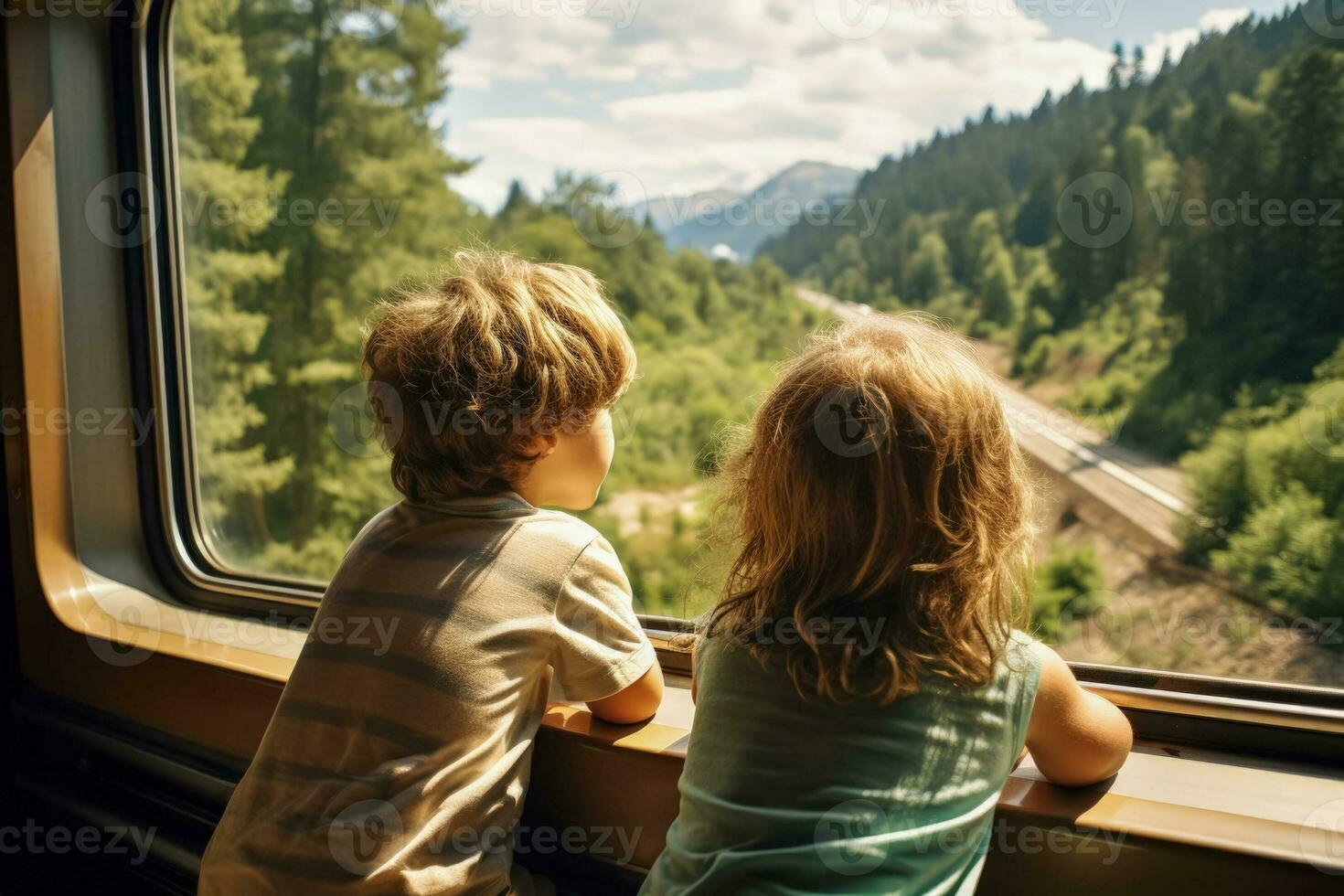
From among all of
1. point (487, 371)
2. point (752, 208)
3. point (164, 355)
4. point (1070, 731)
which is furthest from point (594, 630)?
point (164, 355)

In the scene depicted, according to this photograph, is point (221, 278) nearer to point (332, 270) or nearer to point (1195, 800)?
point (1195, 800)

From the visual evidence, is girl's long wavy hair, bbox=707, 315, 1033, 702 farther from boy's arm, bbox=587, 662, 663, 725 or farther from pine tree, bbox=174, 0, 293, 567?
pine tree, bbox=174, 0, 293, 567

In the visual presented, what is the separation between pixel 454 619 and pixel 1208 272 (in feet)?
4.42

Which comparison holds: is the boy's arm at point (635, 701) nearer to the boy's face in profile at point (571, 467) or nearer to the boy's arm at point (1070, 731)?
the boy's face in profile at point (571, 467)

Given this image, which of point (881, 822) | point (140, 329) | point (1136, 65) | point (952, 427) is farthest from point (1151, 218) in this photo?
point (140, 329)

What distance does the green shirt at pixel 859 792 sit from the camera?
0.79 meters

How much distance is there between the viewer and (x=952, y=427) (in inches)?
33.0

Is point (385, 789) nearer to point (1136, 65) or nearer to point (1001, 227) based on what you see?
point (1136, 65)

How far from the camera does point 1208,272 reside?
150 cm

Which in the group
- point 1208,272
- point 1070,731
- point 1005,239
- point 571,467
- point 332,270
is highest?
point 332,270

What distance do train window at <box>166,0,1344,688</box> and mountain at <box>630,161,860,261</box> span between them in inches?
0.8

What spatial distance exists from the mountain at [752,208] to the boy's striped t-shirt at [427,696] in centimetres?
117

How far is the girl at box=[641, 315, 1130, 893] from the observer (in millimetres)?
811

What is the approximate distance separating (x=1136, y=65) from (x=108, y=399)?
7.30 feet
